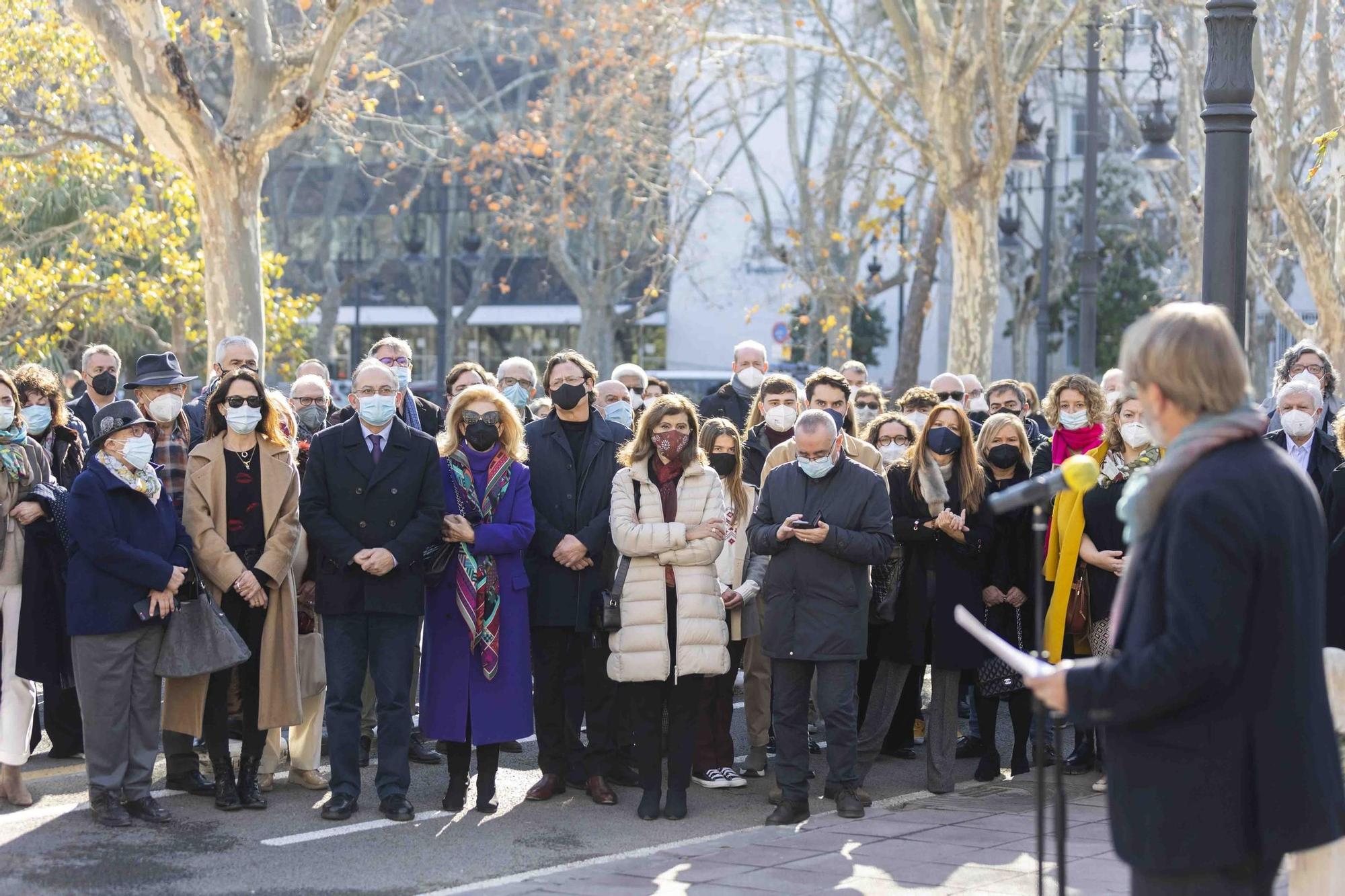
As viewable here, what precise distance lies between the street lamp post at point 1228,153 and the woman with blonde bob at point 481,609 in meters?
3.50

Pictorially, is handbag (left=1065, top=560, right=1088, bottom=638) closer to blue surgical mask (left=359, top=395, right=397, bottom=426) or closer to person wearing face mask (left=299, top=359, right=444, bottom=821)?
person wearing face mask (left=299, top=359, right=444, bottom=821)

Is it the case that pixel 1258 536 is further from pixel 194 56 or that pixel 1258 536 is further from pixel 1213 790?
pixel 194 56

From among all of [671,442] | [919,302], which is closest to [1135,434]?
[671,442]

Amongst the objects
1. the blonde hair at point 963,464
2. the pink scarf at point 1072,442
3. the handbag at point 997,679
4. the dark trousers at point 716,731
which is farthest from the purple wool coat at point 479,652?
the pink scarf at point 1072,442

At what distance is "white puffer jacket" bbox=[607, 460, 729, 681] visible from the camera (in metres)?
8.58

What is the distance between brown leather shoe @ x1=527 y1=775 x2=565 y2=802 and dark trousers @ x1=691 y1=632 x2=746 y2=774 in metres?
0.75

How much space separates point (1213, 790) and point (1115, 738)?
252 millimetres

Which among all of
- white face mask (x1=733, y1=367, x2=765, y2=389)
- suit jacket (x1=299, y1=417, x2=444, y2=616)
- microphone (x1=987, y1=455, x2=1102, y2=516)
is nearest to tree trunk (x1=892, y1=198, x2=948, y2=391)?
white face mask (x1=733, y1=367, x2=765, y2=389)

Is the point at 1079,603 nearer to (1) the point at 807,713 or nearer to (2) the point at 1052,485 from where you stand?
(1) the point at 807,713

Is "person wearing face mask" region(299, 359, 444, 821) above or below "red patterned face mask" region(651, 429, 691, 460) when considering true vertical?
below

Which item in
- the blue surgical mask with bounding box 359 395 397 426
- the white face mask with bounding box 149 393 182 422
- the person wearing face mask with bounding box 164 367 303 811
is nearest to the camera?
the person wearing face mask with bounding box 164 367 303 811

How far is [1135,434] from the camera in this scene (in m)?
9.17

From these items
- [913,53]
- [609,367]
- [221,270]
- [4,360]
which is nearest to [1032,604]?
[221,270]

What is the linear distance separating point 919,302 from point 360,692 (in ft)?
70.7
